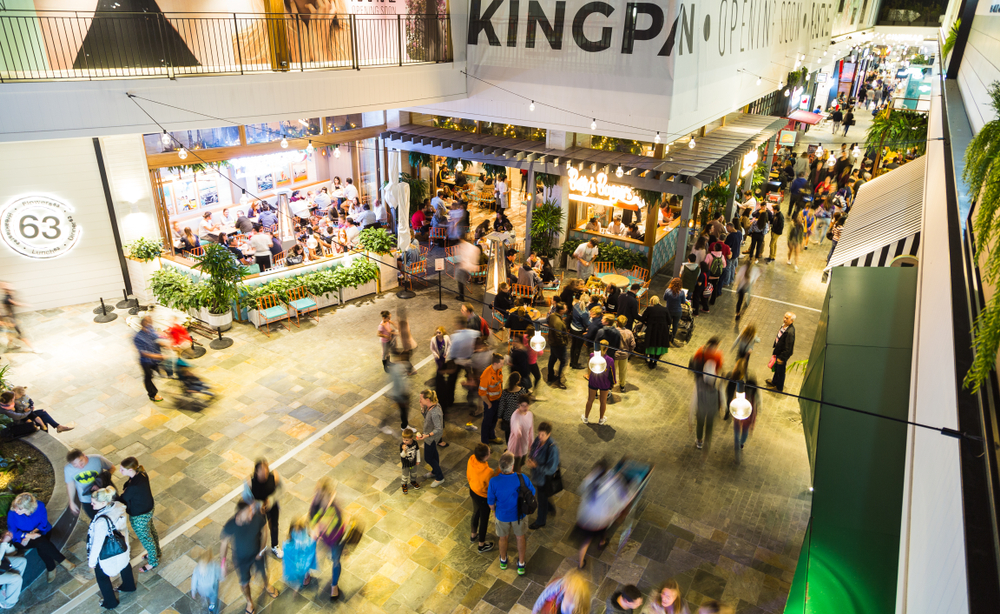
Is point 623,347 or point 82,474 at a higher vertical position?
point 82,474

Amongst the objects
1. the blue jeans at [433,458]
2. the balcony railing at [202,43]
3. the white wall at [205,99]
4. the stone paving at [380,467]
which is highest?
the balcony railing at [202,43]

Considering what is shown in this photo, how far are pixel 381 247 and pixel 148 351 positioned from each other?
5.76 metres

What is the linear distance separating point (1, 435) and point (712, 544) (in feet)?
31.5

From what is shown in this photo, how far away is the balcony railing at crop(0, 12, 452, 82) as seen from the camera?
1092 cm

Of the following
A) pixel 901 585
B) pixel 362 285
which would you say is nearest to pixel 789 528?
pixel 901 585

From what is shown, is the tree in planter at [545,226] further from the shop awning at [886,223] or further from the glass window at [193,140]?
the glass window at [193,140]

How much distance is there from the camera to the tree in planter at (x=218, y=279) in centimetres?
1178

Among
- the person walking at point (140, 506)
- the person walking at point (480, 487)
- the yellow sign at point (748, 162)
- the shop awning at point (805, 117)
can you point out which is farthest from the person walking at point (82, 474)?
the shop awning at point (805, 117)

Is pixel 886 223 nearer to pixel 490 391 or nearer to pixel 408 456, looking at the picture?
pixel 490 391

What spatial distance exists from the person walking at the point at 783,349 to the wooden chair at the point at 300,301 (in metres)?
9.09

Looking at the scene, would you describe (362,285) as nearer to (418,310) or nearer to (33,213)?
(418,310)

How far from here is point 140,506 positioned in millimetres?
6520

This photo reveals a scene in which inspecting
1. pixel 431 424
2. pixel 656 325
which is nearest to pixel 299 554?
pixel 431 424

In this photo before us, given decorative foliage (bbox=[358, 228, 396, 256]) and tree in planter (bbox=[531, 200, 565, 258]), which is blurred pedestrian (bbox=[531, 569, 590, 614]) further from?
tree in planter (bbox=[531, 200, 565, 258])
